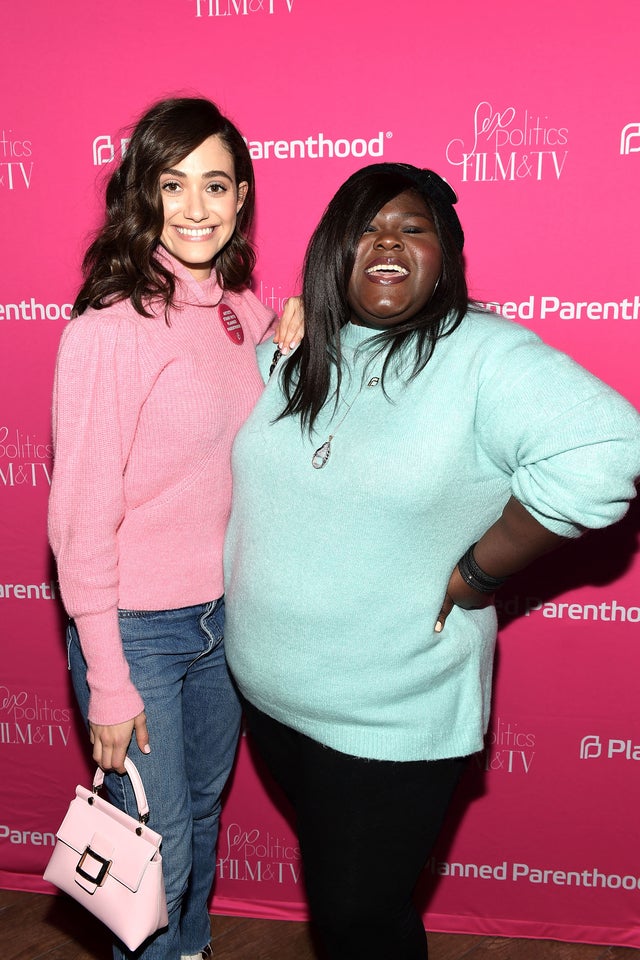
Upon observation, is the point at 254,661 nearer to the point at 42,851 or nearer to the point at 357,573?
the point at 357,573

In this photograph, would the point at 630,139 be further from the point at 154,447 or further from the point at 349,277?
the point at 154,447

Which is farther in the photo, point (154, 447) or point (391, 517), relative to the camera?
point (154, 447)

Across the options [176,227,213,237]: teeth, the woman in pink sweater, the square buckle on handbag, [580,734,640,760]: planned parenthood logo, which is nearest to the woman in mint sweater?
the woman in pink sweater

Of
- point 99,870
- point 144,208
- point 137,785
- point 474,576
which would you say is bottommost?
point 99,870

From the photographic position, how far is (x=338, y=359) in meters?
1.53

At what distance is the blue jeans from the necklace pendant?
402 millimetres

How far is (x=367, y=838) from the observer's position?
1467mm

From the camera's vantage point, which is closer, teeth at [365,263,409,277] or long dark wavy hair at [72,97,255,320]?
teeth at [365,263,409,277]

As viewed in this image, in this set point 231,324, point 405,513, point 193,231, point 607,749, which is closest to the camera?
point 405,513

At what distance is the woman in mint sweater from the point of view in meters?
1.37

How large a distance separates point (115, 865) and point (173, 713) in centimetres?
27

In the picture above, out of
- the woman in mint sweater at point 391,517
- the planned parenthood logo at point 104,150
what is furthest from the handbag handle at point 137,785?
the planned parenthood logo at point 104,150

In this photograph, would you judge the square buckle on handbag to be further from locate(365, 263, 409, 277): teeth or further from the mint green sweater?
locate(365, 263, 409, 277): teeth

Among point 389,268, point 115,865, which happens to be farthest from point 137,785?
point 389,268
